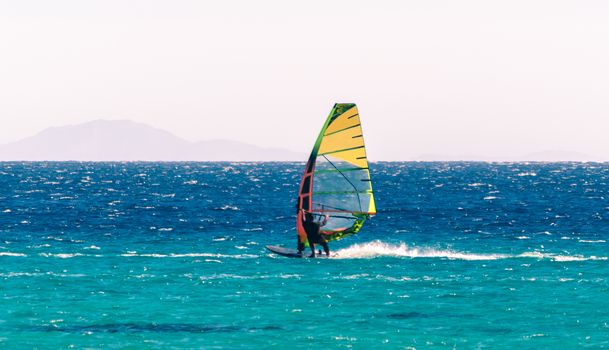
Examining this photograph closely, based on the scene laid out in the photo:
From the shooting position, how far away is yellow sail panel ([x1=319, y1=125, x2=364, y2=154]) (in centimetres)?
4369

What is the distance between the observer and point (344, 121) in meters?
43.6

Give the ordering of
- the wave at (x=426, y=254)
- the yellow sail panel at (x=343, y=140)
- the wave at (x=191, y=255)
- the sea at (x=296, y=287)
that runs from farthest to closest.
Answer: the wave at (x=191, y=255), the wave at (x=426, y=254), the yellow sail panel at (x=343, y=140), the sea at (x=296, y=287)

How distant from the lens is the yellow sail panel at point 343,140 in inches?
1720

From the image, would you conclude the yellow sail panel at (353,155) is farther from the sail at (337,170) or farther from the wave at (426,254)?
the wave at (426,254)

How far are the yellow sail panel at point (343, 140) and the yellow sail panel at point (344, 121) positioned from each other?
7.6 inches

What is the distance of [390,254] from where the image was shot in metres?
47.2

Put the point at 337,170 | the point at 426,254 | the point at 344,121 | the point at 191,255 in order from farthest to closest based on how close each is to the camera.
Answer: the point at 426,254 → the point at 191,255 → the point at 337,170 → the point at 344,121

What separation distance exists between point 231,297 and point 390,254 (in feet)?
51.2

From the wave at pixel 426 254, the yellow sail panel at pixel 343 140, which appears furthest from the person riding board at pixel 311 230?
the yellow sail panel at pixel 343 140

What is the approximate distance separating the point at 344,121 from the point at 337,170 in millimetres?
2231

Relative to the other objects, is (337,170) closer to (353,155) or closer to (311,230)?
(353,155)

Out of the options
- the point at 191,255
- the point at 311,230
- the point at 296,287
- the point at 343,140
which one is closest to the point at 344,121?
the point at 343,140

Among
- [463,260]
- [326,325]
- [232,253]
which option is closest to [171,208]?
[232,253]

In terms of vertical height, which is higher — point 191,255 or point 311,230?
point 311,230
